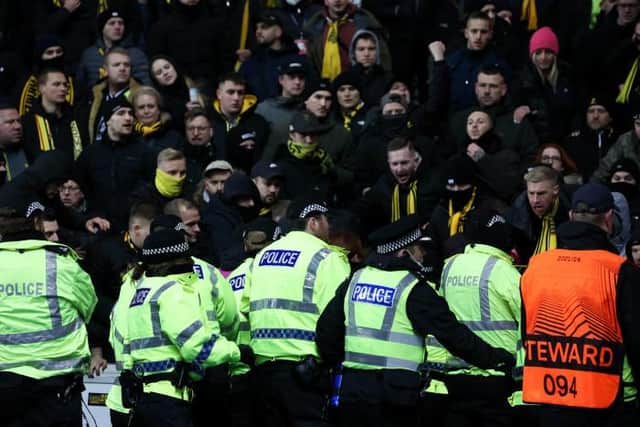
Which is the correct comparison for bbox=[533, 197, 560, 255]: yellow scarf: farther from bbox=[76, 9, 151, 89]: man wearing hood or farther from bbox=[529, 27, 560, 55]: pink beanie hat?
bbox=[76, 9, 151, 89]: man wearing hood

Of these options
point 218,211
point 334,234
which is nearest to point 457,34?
point 218,211

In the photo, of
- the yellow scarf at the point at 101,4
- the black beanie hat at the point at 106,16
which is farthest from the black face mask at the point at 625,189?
the yellow scarf at the point at 101,4

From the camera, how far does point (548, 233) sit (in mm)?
13312

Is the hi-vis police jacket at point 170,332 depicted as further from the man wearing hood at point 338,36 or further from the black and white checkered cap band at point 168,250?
the man wearing hood at point 338,36

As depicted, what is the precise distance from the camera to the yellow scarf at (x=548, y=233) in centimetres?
1323

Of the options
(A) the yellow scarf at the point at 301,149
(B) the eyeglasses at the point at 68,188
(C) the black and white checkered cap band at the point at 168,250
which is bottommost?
(C) the black and white checkered cap band at the point at 168,250

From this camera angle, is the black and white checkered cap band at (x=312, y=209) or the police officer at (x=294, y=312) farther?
the black and white checkered cap band at (x=312, y=209)

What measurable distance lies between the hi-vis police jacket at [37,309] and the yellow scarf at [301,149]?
190 inches

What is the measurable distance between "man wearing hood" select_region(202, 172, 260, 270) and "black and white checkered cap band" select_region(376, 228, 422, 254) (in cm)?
411

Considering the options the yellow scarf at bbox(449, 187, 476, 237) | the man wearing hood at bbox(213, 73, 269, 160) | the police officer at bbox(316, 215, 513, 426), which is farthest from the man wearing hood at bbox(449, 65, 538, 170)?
the police officer at bbox(316, 215, 513, 426)

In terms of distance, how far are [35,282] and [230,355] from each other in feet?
5.27

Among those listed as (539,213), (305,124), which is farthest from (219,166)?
(539,213)

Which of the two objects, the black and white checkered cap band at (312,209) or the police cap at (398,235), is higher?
the black and white checkered cap band at (312,209)

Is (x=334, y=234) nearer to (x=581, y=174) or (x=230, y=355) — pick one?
(x=230, y=355)
